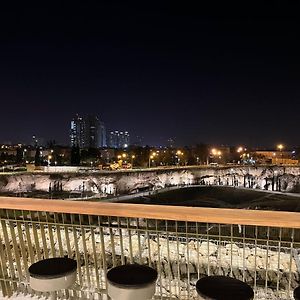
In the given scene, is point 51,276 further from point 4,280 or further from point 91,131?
point 91,131

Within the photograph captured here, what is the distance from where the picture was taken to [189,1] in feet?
98.9

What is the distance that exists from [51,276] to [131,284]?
0.60 metres

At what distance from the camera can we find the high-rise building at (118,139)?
13679cm

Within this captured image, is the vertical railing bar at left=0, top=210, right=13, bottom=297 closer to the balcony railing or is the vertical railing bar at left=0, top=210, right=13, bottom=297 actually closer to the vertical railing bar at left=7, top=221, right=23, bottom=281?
the balcony railing

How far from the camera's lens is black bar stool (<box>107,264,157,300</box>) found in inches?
85.0

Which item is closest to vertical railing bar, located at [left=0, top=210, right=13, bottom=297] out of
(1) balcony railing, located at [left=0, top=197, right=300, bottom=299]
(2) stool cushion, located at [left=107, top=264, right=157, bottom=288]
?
(1) balcony railing, located at [left=0, top=197, right=300, bottom=299]

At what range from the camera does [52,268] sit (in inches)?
97.4

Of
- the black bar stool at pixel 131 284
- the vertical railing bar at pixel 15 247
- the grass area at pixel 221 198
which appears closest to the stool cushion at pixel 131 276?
the black bar stool at pixel 131 284

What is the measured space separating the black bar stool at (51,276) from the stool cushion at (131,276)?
33 cm

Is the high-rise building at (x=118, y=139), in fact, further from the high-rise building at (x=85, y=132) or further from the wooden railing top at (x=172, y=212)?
the wooden railing top at (x=172, y=212)

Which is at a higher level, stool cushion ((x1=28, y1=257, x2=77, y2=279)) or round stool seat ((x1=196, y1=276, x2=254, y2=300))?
round stool seat ((x1=196, y1=276, x2=254, y2=300))

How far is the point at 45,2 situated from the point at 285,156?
8902cm

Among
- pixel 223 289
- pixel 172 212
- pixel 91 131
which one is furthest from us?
pixel 91 131

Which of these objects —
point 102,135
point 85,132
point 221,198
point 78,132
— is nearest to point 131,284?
point 221,198
